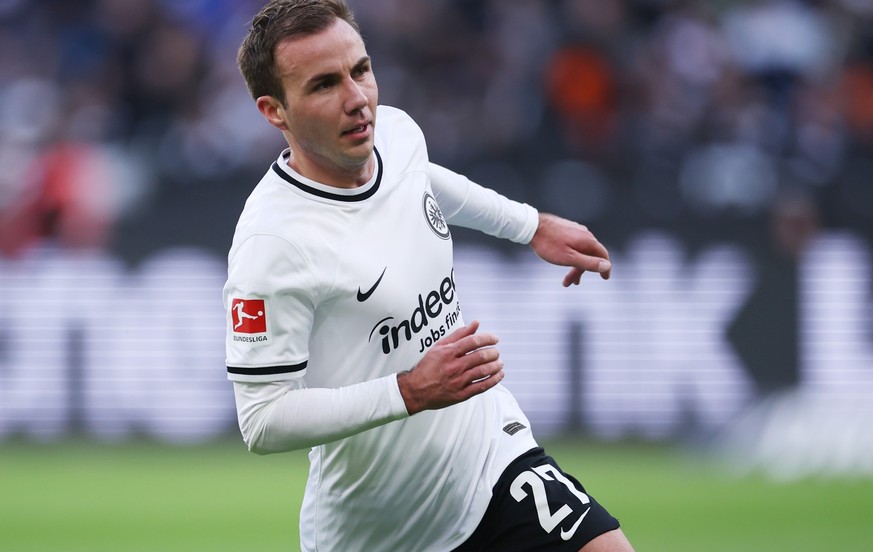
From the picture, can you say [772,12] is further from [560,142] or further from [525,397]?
[525,397]

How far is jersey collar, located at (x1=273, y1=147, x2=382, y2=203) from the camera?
3.93m

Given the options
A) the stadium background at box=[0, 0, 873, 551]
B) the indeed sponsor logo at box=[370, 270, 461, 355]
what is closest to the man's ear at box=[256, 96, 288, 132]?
the indeed sponsor logo at box=[370, 270, 461, 355]

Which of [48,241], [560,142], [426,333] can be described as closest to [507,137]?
[560,142]

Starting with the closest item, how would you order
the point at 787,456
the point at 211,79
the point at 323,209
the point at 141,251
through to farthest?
the point at 323,209, the point at 787,456, the point at 141,251, the point at 211,79

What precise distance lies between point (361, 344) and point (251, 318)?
1.29ft

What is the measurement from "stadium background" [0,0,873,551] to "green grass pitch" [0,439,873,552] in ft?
0.11

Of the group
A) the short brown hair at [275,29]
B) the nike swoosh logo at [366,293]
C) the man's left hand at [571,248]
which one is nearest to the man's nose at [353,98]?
the short brown hair at [275,29]

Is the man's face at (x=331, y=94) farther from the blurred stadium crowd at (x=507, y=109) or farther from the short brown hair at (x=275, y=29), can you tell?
the blurred stadium crowd at (x=507, y=109)

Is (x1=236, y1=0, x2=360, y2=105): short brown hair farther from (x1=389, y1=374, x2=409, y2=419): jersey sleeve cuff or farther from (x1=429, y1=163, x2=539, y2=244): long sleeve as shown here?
(x1=389, y1=374, x2=409, y2=419): jersey sleeve cuff

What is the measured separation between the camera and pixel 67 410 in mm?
9586

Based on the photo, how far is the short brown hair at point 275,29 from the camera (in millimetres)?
3840

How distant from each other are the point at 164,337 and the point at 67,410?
901 mm

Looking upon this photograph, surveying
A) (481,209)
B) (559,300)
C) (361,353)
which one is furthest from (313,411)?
(559,300)

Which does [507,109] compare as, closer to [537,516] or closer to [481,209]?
[481,209]
